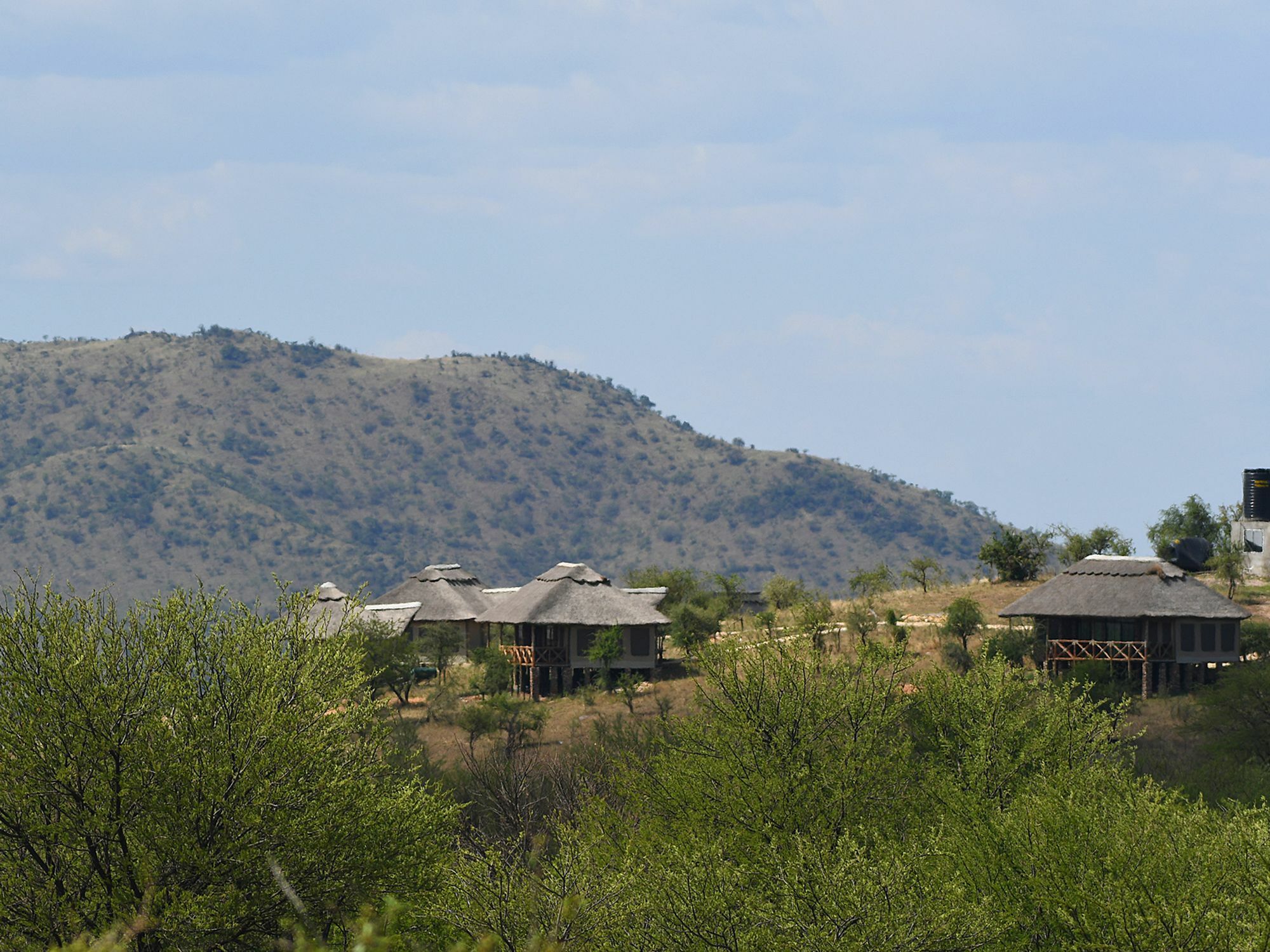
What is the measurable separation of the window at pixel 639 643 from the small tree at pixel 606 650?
2.19 feet

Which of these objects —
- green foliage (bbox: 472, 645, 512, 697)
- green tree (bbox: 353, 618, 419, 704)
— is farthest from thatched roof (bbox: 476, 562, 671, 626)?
green tree (bbox: 353, 618, 419, 704)

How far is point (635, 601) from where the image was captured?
228 ft

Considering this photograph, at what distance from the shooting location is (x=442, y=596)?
A: 81.7 metres

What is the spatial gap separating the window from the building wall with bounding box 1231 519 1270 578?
37480mm

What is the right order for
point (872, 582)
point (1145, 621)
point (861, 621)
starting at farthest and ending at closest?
point (872, 582)
point (861, 621)
point (1145, 621)

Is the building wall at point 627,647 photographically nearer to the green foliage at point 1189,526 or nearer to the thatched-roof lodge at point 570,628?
the thatched-roof lodge at point 570,628

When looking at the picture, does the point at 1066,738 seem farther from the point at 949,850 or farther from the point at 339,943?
the point at 339,943

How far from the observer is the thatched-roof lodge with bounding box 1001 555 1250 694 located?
191 feet

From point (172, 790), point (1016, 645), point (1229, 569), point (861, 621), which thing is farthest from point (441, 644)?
point (172, 790)

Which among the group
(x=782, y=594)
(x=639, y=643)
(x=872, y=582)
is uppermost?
(x=872, y=582)

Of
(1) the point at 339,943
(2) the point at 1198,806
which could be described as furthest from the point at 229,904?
(2) the point at 1198,806

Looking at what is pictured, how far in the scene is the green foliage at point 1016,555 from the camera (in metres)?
82.6

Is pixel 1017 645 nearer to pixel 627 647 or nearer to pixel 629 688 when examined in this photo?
pixel 629 688

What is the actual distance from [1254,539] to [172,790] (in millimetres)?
76144
